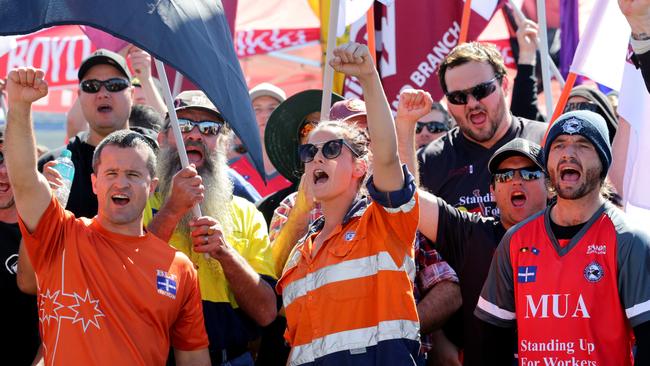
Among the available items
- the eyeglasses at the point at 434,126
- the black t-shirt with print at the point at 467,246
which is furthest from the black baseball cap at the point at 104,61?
the eyeglasses at the point at 434,126

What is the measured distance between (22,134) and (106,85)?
1.56m

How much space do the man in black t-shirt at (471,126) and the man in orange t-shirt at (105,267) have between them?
60.6 inches

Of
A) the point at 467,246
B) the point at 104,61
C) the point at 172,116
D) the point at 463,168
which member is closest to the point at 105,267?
the point at 172,116

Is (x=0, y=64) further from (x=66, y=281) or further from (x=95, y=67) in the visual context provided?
(x=66, y=281)

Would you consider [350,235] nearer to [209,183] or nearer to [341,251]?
[341,251]

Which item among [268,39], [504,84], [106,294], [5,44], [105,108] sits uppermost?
[268,39]

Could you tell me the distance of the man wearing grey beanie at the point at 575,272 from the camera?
400 centimetres

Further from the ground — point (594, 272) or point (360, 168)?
point (360, 168)

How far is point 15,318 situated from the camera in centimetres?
482

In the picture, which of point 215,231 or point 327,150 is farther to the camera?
point 215,231

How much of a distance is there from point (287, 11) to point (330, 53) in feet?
19.5

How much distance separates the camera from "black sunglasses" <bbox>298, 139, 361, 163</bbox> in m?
4.36

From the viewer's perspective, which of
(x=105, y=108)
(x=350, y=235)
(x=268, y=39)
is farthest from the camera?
(x=268, y=39)

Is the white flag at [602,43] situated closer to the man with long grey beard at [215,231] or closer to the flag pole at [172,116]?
the man with long grey beard at [215,231]
